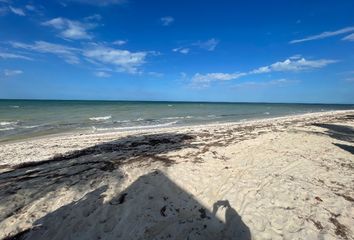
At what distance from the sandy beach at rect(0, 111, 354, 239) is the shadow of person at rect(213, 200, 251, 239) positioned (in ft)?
0.06

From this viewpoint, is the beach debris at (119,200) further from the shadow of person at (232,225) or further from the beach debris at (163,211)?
the shadow of person at (232,225)

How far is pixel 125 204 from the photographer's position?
479cm

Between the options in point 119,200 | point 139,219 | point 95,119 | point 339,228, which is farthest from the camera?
point 95,119

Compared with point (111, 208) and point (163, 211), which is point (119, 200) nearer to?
point (111, 208)

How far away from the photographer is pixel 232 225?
13.6 ft

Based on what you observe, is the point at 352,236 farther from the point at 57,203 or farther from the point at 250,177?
the point at 57,203

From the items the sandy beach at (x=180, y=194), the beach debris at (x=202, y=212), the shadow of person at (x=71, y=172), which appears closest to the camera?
the sandy beach at (x=180, y=194)

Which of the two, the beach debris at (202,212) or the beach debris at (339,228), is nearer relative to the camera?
the beach debris at (339,228)

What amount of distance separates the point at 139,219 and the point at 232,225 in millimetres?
1682

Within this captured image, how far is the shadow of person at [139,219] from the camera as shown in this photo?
3.92 metres

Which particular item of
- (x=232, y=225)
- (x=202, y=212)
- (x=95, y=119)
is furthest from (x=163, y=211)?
(x=95, y=119)

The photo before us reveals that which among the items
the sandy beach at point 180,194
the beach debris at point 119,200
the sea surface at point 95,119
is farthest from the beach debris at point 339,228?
the sea surface at point 95,119

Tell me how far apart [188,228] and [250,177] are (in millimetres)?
2859

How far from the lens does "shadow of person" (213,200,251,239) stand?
390 centimetres
